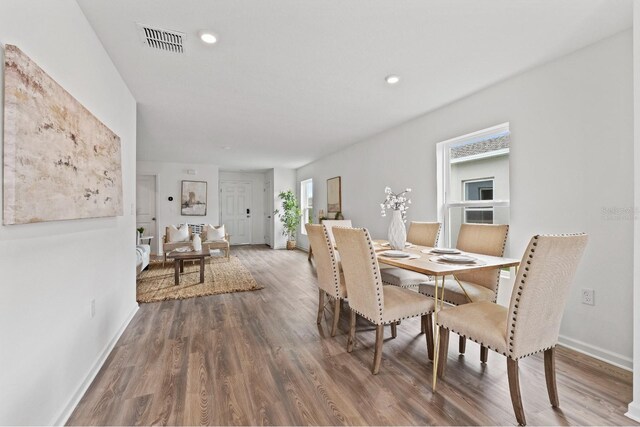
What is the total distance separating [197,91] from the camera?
311 cm

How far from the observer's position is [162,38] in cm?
215

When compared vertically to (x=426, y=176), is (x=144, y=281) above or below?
below

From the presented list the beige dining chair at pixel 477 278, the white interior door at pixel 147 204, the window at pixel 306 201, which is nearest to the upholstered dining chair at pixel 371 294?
the beige dining chair at pixel 477 278

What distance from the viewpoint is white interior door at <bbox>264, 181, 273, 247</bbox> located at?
343 inches

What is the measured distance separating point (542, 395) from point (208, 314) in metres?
2.89

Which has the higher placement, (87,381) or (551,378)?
(551,378)

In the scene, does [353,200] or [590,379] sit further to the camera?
[353,200]

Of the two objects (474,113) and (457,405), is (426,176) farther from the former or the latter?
(457,405)

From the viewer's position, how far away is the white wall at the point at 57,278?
119 centimetres

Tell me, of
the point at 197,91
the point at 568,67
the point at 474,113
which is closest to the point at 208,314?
the point at 197,91

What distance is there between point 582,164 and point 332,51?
2174 millimetres

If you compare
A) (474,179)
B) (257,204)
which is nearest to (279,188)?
(257,204)

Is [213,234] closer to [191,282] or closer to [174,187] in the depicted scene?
[174,187]

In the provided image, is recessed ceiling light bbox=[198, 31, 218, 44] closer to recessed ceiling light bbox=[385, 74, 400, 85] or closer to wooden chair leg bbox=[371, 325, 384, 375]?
recessed ceiling light bbox=[385, 74, 400, 85]
